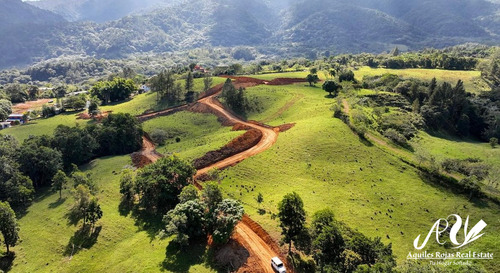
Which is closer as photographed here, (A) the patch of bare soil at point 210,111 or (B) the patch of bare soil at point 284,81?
(A) the patch of bare soil at point 210,111

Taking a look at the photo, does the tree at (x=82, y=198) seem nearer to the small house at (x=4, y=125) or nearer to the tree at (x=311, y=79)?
the small house at (x=4, y=125)

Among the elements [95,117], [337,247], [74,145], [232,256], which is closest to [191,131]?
[74,145]

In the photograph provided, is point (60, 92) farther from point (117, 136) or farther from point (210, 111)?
point (210, 111)

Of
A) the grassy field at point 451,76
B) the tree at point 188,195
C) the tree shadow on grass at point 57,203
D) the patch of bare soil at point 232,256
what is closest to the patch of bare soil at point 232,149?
the tree at point 188,195

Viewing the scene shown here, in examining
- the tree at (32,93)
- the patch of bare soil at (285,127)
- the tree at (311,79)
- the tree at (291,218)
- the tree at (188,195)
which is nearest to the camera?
the tree at (291,218)

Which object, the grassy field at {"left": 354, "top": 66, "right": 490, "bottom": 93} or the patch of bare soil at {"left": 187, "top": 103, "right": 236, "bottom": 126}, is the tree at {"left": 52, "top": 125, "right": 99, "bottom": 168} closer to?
the patch of bare soil at {"left": 187, "top": 103, "right": 236, "bottom": 126}

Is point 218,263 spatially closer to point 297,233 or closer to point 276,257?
point 276,257

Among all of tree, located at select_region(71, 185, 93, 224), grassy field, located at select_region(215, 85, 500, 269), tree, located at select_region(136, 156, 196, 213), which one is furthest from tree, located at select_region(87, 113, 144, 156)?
grassy field, located at select_region(215, 85, 500, 269)
